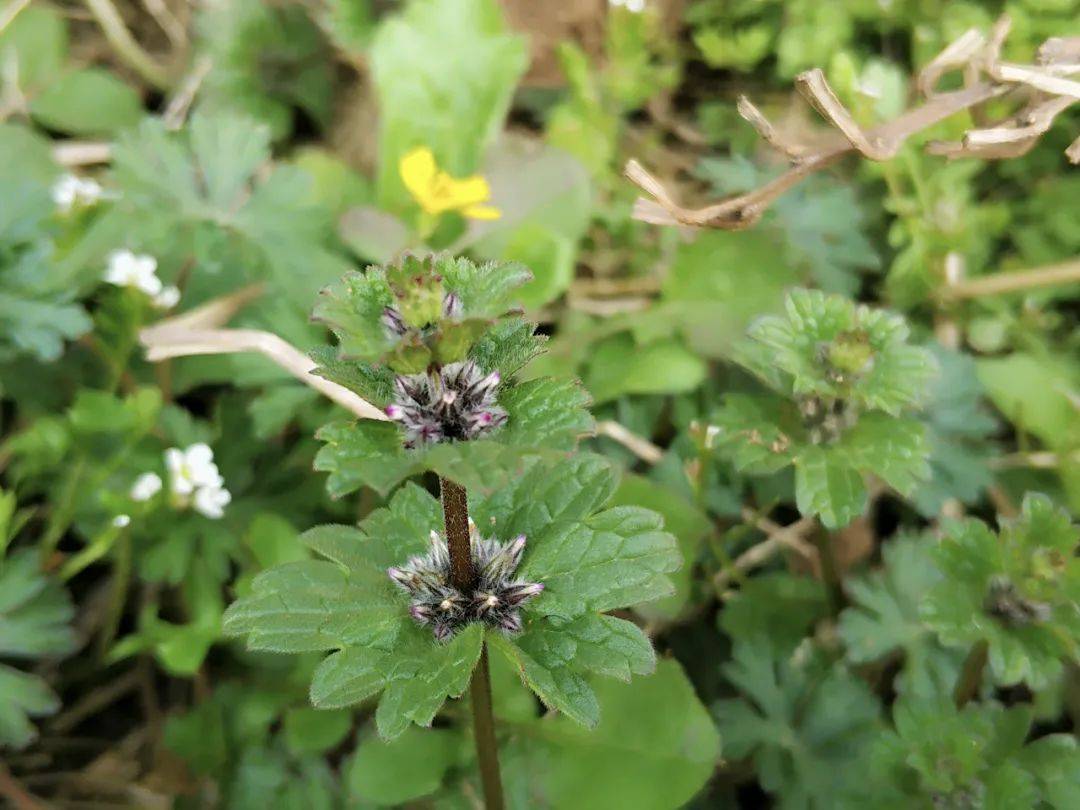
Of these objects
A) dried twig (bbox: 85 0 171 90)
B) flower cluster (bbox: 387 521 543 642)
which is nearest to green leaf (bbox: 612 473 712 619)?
flower cluster (bbox: 387 521 543 642)

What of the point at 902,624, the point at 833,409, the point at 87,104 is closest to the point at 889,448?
the point at 833,409

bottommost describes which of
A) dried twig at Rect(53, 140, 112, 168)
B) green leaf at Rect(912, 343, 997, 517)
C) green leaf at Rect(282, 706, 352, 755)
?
green leaf at Rect(282, 706, 352, 755)

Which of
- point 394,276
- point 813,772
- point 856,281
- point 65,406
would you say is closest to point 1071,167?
point 856,281

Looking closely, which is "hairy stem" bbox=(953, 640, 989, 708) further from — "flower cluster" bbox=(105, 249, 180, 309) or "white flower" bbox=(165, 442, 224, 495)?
"flower cluster" bbox=(105, 249, 180, 309)

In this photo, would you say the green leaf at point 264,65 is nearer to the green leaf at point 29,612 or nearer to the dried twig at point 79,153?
the dried twig at point 79,153

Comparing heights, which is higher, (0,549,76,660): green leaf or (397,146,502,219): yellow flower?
(397,146,502,219): yellow flower

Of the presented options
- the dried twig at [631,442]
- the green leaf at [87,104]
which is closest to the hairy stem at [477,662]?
the dried twig at [631,442]

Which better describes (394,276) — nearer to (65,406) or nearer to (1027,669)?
(1027,669)
